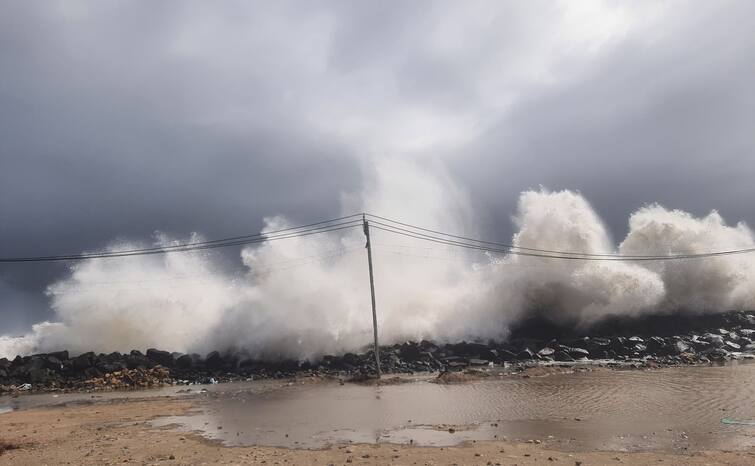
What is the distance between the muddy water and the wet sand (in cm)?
4

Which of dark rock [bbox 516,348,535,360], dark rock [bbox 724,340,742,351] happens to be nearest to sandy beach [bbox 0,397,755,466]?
dark rock [bbox 516,348,535,360]

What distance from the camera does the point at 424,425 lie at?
1127 cm

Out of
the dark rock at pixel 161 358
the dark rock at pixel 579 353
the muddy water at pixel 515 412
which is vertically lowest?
the muddy water at pixel 515 412

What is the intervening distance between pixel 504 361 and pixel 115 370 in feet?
67.5

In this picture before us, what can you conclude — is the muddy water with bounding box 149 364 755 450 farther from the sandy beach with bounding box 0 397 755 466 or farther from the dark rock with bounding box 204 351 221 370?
the dark rock with bounding box 204 351 221 370

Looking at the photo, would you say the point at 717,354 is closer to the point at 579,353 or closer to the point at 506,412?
the point at 579,353

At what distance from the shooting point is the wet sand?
8.45 metres

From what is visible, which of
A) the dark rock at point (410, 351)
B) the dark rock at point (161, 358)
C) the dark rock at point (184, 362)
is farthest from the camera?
the dark rock at point (161, 358)

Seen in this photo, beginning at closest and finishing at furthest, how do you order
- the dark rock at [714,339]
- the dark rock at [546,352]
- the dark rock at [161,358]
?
the dark rock at [546,352] < the dark rock at [714,339] < the dark rock at [161,358]

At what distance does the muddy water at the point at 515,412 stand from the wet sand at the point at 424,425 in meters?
0.04

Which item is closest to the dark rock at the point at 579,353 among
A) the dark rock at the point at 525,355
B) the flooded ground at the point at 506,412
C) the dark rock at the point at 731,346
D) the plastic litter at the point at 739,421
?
the dark rock at the point at 525,355

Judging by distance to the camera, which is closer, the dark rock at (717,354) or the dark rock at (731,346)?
the dark rock at (717,354)

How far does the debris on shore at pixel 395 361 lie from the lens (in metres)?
24.4

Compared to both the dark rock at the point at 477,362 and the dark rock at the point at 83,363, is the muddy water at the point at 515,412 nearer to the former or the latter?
the dark rock at the point at 477,362
